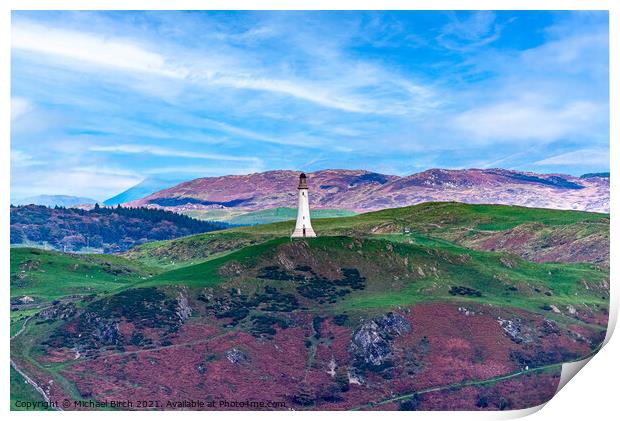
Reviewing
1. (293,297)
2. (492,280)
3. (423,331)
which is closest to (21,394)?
(293,297)

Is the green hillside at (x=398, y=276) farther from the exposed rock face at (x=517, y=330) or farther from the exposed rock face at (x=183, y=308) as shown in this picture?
the exposed rock face at (x=517, y=330)

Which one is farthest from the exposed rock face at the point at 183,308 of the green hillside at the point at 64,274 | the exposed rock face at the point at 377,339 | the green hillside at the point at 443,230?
the green hillside at the point at 443,230

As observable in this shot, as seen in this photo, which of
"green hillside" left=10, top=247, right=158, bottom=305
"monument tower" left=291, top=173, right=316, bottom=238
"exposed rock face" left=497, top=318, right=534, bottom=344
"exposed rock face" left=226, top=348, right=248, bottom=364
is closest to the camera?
"exposed rock face" left=226, top=348, right=248, bottom=364

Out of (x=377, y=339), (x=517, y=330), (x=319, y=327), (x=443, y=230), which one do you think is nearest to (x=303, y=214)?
(x=319, y=327)

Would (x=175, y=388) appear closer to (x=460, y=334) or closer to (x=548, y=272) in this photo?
(x=460, y=334)

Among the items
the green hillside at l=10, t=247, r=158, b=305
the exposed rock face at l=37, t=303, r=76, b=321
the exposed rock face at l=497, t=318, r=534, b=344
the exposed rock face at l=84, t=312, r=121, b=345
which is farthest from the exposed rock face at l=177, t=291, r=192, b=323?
the exposed rock face at l=497, t=318, r=534, b=344

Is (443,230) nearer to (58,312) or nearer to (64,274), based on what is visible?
(64,274)

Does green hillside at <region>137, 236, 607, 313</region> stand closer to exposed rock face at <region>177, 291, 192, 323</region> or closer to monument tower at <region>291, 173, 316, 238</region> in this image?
exposed rock face at <region>177, 291, 192, 323</region>

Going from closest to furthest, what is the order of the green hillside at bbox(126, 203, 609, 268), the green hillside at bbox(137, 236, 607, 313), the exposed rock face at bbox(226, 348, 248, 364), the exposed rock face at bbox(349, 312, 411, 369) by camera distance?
the exposed rock face at bbox(226, 348, 248, 364) → the exposed rock face at bbox(349, 312, 411, 369) → the green hillside at bbox(137, 236, 607, 313) → the green hillside at bbox(126, 203, 609, 268)
